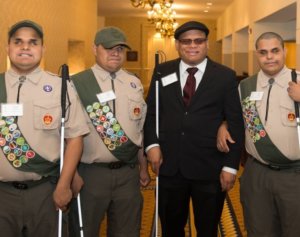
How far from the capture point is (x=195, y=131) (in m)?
2.90

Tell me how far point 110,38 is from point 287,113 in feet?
4.02

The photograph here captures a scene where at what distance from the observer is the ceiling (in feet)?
51.5

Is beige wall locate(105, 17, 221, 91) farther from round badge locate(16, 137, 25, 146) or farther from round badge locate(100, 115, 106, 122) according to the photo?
round badge locate(16, 137, 25, 146)

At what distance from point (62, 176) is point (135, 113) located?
713 millimetres

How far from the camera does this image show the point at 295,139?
2732 millimetres

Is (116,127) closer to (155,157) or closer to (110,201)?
(155,157)

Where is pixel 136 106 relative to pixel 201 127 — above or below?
above

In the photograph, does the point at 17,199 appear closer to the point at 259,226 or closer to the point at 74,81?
the point at 74,81

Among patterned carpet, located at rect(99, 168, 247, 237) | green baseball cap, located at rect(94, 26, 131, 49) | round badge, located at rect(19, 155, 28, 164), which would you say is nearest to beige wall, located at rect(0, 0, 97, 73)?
patterned carpet, located at rect(99, 168, 247, 237)

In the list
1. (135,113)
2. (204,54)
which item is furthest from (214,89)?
(135,113)

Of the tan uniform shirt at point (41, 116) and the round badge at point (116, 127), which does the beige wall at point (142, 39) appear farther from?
the tan uniform shirt at point (41, 116)

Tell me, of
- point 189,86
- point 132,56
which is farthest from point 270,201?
Result: point 132,56

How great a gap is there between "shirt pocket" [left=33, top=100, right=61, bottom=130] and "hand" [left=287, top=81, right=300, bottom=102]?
4.60ft

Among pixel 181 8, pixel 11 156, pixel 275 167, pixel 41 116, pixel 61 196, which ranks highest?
pixel 181 8
